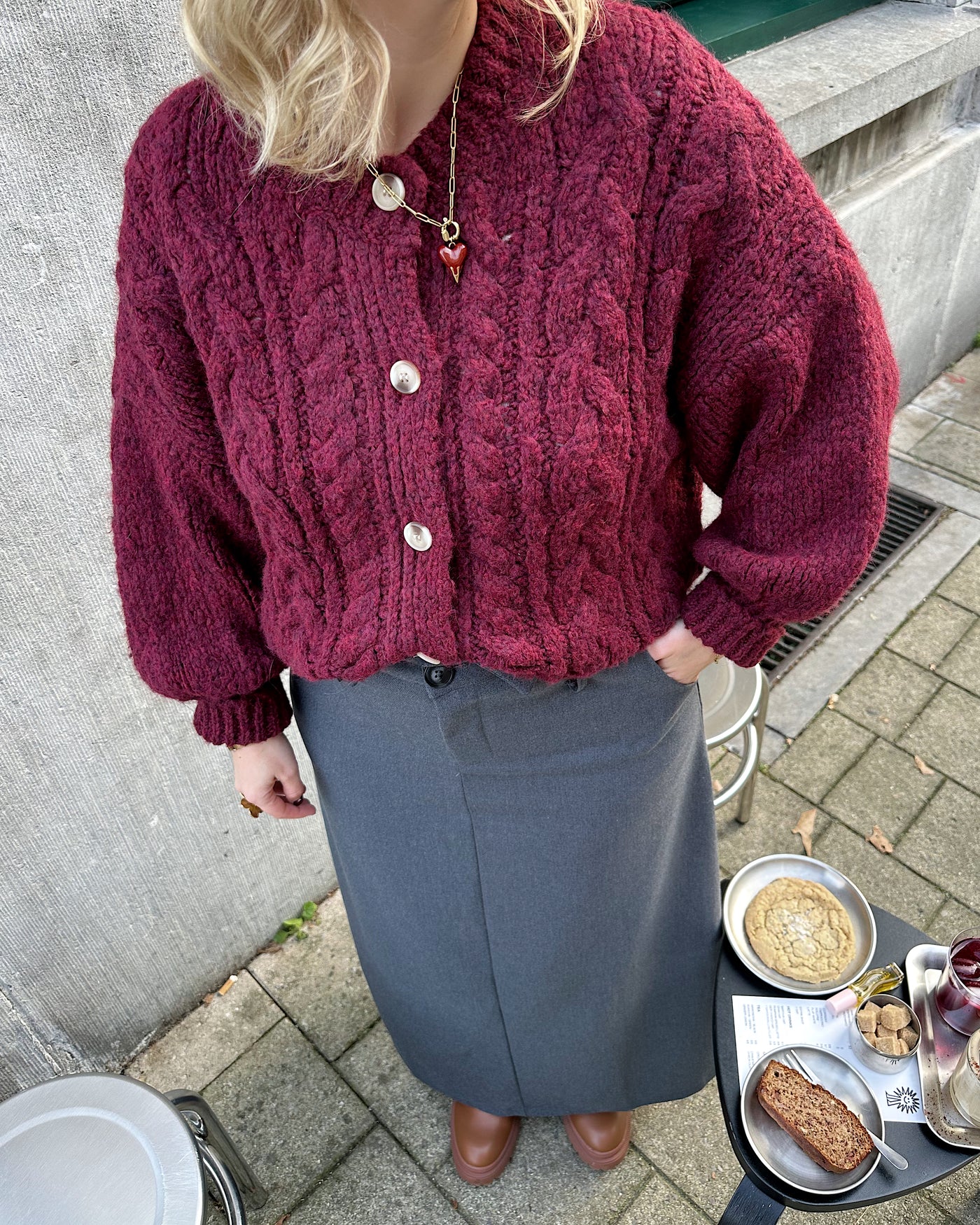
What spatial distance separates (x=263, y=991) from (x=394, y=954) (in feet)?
2.80

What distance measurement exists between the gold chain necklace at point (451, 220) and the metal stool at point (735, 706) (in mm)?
1357

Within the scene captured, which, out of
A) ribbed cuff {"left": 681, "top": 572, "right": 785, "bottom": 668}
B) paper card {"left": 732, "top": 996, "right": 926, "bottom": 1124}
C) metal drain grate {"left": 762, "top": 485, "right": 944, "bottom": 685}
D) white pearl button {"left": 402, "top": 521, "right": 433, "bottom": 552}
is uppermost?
white pearl button {"left": 402, "top": 521, "right": 433, "bottom": 552}

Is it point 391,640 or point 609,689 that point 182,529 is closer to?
point 391,640

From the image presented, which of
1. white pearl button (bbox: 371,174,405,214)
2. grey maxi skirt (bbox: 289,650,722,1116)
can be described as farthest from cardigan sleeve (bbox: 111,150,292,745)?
white pearl button (bbox: 371,174,405,214)

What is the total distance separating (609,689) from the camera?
1371 mm

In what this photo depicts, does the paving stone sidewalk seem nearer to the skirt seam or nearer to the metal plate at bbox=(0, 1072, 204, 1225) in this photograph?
the skirt seam

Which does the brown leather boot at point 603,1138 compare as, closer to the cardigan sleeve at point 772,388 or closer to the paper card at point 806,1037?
the paper card at point 806,1037

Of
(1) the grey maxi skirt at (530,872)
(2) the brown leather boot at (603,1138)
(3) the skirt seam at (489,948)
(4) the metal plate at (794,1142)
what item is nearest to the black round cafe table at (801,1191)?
(4) the metal plate at (794,1142)

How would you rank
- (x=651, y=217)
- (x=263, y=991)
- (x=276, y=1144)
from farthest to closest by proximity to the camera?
(x=263, y=991), (x=276, y=1144), (x=651, y=217)

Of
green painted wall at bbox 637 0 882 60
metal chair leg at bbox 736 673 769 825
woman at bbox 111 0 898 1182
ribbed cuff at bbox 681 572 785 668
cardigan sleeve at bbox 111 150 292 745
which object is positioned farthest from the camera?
green painted wall at bbox 637 0 882 60

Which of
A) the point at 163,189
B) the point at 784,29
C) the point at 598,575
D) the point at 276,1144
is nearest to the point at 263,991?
the point at 276,1144

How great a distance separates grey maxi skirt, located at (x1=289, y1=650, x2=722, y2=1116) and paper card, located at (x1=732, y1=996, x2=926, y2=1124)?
0.17 meters

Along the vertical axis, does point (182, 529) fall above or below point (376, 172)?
below

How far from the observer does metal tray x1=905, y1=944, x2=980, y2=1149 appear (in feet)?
4.72
